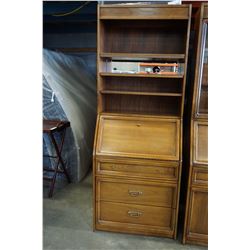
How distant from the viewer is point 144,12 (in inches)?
73.9

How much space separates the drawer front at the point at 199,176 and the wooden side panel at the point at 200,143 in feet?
0.23

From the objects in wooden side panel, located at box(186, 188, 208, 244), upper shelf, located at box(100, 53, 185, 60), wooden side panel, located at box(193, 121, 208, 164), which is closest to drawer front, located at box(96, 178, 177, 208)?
wooden side panel, located at box(186, 188, 208, 244)

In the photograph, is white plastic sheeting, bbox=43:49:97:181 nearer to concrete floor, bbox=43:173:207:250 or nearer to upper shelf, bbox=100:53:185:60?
concrete floor, bbox=43:173:207:250

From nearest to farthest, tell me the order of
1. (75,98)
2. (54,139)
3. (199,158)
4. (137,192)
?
(199,158), (137,192), (54,139), (75,98)

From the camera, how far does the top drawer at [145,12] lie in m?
1.85

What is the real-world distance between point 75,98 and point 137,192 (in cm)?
181

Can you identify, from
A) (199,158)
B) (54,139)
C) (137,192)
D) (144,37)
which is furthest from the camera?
(54,139)

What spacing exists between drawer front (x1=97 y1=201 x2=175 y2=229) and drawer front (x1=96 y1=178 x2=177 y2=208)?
46 millimetres

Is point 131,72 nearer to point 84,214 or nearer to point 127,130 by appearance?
point 127,130

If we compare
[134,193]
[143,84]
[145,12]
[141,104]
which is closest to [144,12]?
[145,12]

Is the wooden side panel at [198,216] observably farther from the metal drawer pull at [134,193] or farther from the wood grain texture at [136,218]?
the metal drawer pull at [134,193]

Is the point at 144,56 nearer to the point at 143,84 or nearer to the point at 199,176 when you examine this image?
the point at 143,84
